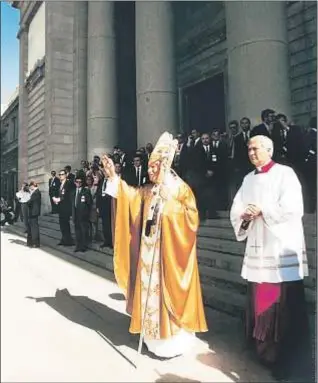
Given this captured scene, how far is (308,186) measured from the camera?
2820 mm

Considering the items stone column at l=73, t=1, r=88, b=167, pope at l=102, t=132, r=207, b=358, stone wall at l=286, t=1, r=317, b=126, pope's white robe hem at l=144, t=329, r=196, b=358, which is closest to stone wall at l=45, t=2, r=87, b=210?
stone column at l=73, t=1, r=88, b=167

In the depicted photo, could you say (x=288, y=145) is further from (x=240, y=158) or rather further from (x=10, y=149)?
(x=10, y=149)

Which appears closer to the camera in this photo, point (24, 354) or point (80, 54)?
point (24, 354)

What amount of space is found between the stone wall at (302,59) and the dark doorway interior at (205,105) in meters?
1.71

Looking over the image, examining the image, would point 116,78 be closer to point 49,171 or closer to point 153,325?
point 49,171

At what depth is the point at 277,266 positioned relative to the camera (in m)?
2.15

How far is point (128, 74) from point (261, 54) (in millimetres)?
1592

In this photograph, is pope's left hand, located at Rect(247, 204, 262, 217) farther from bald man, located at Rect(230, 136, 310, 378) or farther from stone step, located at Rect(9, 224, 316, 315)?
stone step, located at Rect(9, 224, 316, 315)

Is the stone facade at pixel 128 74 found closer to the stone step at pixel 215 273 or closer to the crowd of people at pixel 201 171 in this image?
the crowd of people at pixel 201 171

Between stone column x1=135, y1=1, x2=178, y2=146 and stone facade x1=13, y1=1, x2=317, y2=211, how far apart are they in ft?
0.04

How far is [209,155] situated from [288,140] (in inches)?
44.2

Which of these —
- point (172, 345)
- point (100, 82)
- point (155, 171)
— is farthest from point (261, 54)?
point (172, 345)

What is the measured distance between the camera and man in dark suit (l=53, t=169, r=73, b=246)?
289 cm

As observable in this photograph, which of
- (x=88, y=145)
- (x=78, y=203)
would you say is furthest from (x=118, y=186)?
(x=78, y=203)
